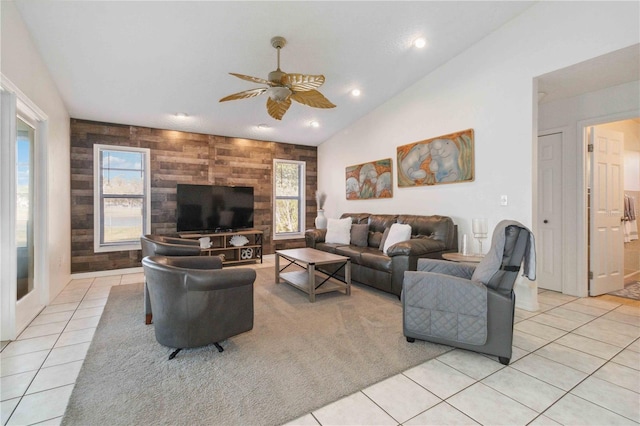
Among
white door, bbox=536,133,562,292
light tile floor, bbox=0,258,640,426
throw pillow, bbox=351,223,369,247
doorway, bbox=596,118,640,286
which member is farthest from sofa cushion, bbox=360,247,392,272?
doorway, bbox=596,118,640,286

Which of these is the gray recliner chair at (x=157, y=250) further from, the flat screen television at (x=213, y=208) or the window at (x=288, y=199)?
the window at (x=288, y=199)

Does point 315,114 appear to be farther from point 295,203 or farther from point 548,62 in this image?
point 548,62

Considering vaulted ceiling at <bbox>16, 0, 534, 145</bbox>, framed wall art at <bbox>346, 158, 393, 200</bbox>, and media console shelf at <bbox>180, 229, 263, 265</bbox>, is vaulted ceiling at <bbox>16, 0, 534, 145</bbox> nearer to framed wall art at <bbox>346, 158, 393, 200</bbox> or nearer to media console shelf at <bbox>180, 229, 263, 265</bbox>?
framed wall art at <bbox>346, 158, 393, 200</bbox>

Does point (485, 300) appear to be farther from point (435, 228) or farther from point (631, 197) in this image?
point (631, 197)

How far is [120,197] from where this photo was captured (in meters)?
5.09

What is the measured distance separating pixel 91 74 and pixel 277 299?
362 centimetres

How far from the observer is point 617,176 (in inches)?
157

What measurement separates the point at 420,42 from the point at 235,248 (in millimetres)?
4523

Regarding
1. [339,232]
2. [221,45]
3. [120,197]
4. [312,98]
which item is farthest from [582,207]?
[120,197]

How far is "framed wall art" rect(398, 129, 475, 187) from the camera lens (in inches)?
154

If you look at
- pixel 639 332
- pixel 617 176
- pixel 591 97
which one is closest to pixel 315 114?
pixel 591 97

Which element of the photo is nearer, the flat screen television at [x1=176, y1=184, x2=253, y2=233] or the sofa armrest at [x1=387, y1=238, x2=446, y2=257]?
the sofa armrest at [x1=387, y1=238, x2=446, y2=257]

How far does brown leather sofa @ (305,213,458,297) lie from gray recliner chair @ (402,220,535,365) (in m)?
1.14

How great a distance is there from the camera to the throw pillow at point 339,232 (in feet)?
16.6
